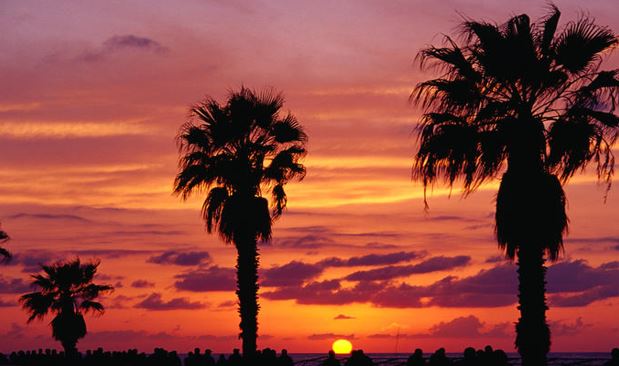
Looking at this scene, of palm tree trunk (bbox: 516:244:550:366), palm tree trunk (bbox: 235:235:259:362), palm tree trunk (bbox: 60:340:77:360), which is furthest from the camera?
palm tree trunk (bbox: 60:340:77:360)

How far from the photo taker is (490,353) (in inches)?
1009

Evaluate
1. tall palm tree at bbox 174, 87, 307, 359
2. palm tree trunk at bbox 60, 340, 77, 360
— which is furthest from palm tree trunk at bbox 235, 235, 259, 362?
palm tree trunk at bbox 60, 340, 77, 360

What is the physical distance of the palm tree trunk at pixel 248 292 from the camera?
126 feet

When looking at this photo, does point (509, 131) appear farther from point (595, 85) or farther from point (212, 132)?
point (212, 132)

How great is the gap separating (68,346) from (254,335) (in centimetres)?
2715

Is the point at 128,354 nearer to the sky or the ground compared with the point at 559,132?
nearer to the ground

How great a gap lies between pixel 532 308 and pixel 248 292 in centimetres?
1488

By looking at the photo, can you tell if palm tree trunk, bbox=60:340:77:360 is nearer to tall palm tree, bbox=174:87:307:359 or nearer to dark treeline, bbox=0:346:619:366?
dark treeline, bbox=0:346:619:366

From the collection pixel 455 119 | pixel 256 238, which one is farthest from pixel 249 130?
pixel 455 119

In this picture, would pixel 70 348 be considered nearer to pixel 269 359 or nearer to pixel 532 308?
pixel 269 359

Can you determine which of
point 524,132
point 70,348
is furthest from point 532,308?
point 70,348

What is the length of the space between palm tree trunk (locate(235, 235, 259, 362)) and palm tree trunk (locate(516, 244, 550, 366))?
1443 centimetres

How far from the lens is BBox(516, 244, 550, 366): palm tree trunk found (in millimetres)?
25375

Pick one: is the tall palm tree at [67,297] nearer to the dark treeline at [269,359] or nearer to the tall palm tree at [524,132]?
the dark treeline at [269,359]
